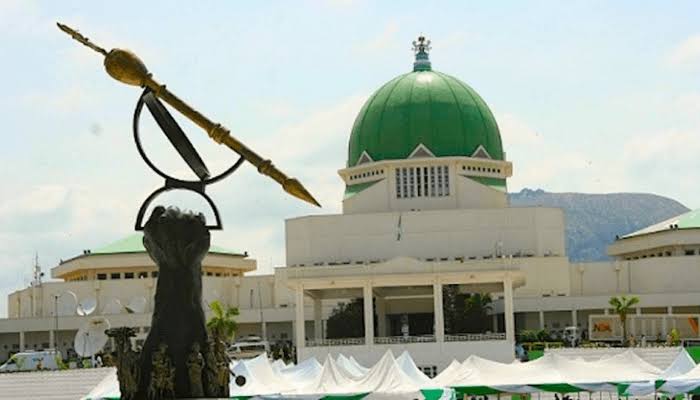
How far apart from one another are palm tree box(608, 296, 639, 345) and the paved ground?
25.9 metres

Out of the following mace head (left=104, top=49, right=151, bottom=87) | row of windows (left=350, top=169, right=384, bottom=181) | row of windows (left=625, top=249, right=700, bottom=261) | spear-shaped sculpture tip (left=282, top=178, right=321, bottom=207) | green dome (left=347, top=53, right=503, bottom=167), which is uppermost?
green dome (left=347, top=53, right=503, bottom=167)

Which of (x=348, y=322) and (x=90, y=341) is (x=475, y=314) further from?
(x=90, y=341)

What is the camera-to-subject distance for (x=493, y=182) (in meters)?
82.4

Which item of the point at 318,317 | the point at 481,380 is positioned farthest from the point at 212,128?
the point at 318,317

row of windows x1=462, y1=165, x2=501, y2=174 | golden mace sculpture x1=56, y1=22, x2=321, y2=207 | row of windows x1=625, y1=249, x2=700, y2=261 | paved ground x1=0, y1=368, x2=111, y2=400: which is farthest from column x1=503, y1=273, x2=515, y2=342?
golden mace sculpture x1=56, y1=22, x2=321, y2=207

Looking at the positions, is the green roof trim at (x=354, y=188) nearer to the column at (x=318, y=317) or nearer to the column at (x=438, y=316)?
the column at (x=318, y=317)

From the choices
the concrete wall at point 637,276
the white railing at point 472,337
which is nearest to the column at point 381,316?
the white railing at point 472,337

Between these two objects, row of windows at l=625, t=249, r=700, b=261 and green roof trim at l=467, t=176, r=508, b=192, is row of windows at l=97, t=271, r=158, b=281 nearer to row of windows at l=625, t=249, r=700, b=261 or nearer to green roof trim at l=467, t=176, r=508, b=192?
green roof trim at l=467, t=176, r=508, b=192

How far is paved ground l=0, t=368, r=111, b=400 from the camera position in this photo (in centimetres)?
5472

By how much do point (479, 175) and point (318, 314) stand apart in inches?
492

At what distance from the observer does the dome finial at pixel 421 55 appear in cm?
8388

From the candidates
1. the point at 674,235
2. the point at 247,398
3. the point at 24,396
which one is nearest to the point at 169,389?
the point at 247,398

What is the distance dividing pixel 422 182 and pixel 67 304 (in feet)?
65.1

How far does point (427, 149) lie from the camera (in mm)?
79750
